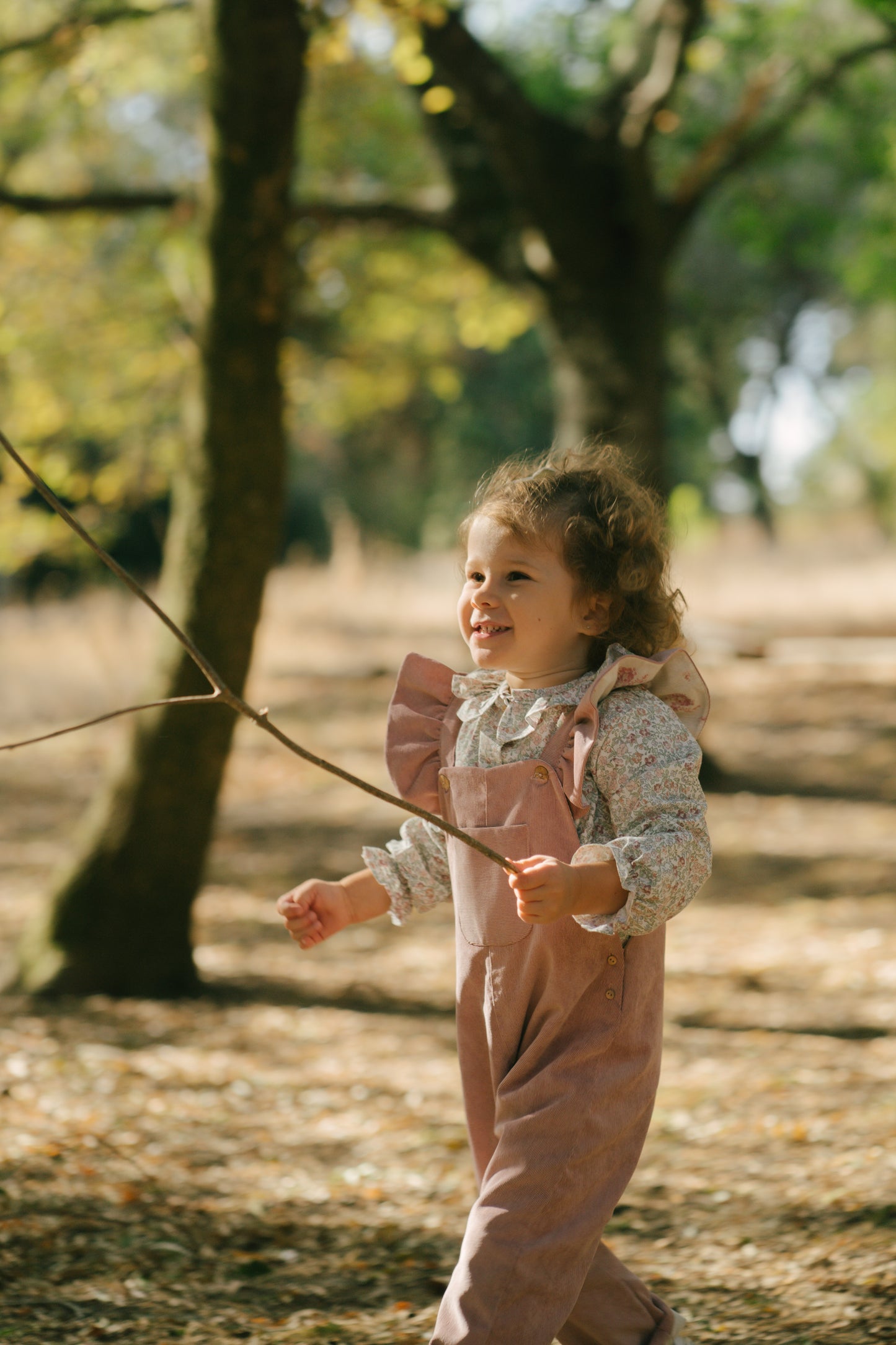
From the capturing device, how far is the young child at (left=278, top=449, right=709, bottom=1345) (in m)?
1.85

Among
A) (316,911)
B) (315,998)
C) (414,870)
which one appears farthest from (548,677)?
(315,998)

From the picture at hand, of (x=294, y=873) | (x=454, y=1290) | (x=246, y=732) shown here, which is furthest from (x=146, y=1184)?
(x=246, y=732)

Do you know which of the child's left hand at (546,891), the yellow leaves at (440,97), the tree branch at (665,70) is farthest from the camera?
the tree branch at (665,70)

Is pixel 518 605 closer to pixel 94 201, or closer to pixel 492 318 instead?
pixel 94 201

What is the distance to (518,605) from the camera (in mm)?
1963

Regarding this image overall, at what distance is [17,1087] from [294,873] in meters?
2.94

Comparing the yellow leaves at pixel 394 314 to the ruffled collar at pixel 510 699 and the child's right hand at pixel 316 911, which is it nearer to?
the ruffled collar at pixel 510 699

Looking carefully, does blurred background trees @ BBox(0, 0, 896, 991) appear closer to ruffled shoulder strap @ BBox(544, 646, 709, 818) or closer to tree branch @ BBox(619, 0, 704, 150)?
tree branch @ BBox(619, 0, 704, 150)

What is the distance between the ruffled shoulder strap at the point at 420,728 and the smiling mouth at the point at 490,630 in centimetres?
15

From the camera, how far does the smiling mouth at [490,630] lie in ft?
6.48

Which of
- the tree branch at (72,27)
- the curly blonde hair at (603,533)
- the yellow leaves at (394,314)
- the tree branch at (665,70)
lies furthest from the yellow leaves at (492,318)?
the curly blonde hair at (603,533)

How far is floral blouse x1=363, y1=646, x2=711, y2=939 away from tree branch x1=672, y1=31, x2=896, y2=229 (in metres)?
6.03

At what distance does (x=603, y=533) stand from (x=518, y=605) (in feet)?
0.59

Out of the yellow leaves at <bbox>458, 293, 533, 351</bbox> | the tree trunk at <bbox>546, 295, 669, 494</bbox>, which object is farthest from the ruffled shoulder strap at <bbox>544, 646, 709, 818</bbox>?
the yellow leaves at <bbox>458, 293, 533, 351</bbox>
